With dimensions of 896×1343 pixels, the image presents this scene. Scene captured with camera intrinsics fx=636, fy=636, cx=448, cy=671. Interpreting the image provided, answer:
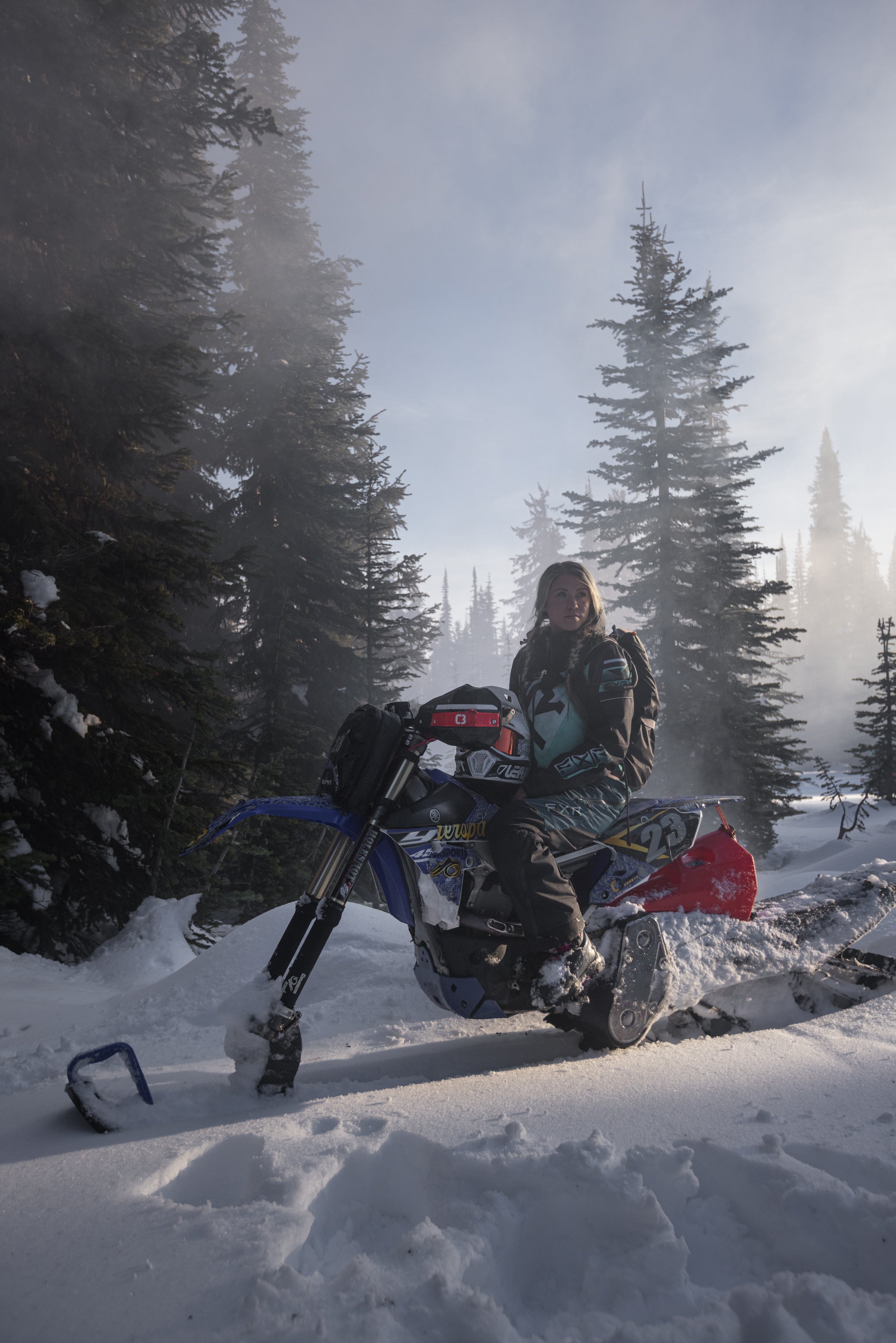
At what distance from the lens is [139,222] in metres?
6.88

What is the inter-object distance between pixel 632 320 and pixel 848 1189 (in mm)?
19135

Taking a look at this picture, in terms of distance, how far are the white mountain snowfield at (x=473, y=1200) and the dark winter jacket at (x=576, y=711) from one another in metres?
1.16

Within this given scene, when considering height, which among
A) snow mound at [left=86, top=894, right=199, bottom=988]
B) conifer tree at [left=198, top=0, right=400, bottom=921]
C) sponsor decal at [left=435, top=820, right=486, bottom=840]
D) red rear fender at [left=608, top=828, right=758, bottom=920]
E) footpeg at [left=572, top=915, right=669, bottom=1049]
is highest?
conifer tree at [left=198, top=0, right=400, bottom=921]

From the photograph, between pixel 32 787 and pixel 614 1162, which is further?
pixel 32 787

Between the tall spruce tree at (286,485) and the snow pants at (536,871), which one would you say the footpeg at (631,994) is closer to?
the snow pants at (536,871)

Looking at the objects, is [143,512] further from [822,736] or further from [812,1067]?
[822,736]

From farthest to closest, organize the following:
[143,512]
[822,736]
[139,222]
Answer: [822,736] → [139,222] → [143,512]

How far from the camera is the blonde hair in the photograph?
339 centimetres

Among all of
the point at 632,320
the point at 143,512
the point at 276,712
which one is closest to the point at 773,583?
the point at 632,320

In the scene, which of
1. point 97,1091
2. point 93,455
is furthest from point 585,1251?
point 93,455

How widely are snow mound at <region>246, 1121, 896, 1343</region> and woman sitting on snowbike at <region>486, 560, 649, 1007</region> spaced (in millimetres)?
839

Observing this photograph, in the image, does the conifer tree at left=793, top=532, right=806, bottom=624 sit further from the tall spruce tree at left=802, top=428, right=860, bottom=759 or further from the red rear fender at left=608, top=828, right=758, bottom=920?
the red rear fender at left=608, top=828, right=758, bottom=920

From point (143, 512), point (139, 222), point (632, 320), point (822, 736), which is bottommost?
point (822, 736)

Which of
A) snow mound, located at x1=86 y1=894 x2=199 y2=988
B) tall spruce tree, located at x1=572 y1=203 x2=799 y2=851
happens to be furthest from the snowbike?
tall spruce tree, located at x1=572 y1=203 x2=799 y2=851
